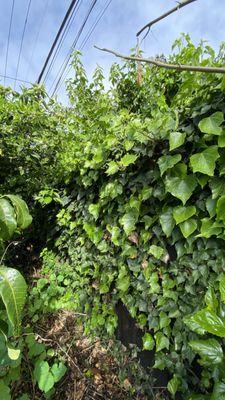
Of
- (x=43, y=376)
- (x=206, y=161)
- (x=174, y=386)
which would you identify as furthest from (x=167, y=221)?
(x=43, y=376)

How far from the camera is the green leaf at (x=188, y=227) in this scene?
4.52ft

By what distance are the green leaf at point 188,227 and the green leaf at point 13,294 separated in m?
0.87

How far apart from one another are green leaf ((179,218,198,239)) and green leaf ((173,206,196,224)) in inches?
1.0

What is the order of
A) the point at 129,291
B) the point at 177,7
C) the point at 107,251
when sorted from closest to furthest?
the point at 177,7
the point at 129,291
the point at 107,251

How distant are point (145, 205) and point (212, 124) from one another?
1.96 feet

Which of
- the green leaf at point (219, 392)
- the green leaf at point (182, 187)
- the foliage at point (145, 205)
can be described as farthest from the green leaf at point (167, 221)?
the green leaf at point (219, 392)

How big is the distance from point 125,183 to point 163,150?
0.33 metres

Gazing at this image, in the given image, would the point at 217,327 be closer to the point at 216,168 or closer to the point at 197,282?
the point at 197,282

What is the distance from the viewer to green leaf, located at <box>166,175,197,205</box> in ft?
4.46

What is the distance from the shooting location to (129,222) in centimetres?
167

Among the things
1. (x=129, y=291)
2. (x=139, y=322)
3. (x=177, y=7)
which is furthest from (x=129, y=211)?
(x=177, y=7)

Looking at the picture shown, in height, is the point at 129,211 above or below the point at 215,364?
above

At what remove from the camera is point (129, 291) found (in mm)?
1798

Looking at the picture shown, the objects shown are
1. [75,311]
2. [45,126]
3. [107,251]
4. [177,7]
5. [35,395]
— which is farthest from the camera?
[45,126]
